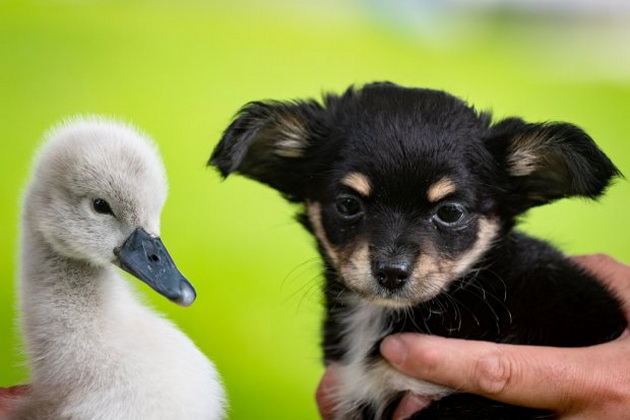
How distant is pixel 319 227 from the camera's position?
1.45 m

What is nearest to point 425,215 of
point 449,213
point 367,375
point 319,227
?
point 449,213

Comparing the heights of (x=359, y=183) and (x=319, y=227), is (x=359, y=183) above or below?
above

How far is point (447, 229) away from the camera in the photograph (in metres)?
1.35

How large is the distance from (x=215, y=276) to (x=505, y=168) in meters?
0.53

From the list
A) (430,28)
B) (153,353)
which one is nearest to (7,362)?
(153,353)

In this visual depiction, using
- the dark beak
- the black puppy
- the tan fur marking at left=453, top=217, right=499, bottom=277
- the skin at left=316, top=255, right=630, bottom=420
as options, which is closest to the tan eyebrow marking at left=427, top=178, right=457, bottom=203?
the black puppy

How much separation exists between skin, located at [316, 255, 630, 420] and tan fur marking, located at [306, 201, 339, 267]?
0.53ft

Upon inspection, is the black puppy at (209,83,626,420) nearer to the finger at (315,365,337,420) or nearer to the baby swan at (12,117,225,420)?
the finger at (315,365,337,420)

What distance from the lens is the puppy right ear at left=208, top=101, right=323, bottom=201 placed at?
1.34 metres

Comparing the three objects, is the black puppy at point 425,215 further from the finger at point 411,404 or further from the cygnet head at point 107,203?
the cygnet head at point 107,203

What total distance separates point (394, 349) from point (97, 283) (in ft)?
1.56

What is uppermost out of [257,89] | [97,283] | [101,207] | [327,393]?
[257,89]

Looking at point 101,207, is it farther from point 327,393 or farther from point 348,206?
point 327,393

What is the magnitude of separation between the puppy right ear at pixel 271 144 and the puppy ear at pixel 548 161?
12.1 inches
